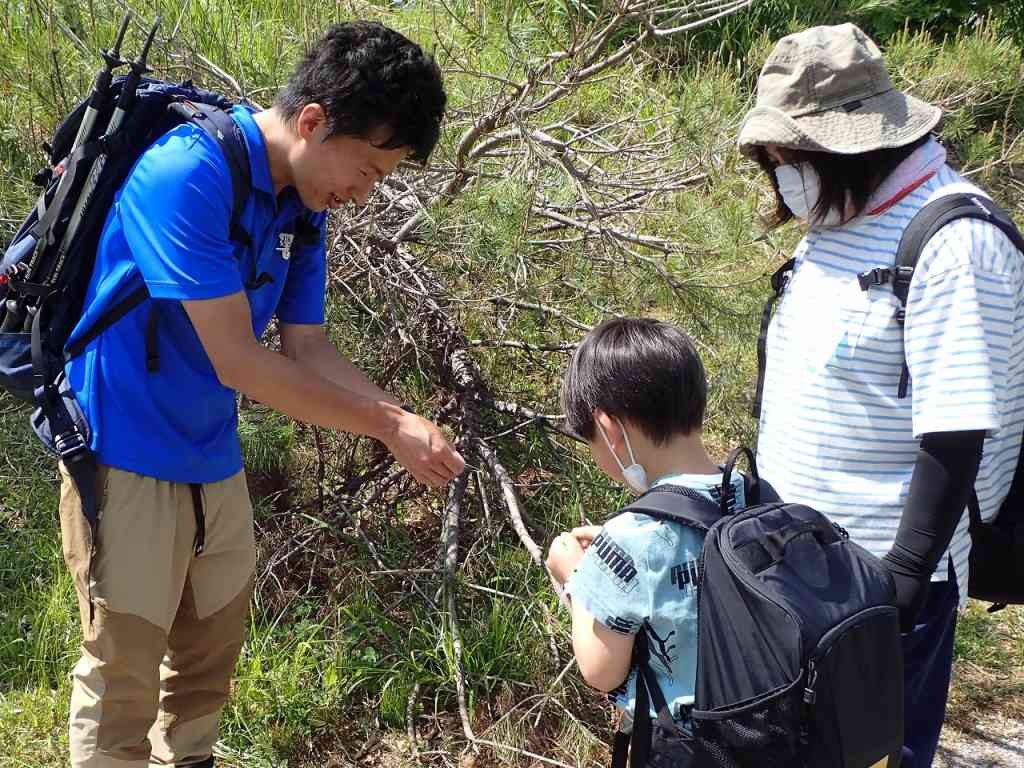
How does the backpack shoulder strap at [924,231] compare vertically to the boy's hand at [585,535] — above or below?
above

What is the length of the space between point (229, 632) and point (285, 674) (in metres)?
0.59

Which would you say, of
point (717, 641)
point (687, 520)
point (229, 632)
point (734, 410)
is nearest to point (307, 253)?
point (229, 632)

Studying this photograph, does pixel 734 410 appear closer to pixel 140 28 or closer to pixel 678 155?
pixel 678 155

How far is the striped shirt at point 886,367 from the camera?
1.42 m

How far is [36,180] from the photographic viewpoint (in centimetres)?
176

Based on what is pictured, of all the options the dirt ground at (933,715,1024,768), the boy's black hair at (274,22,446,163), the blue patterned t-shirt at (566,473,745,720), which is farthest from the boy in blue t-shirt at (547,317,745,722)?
the dirt ground at (933,715,1024,768)

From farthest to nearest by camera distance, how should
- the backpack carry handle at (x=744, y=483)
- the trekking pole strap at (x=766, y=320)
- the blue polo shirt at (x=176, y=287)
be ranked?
the trekking pole strap at (x=766, y=320), the blue polo shirt at (x=176, y=287), the backpack carry handle at (x=744, y=483)

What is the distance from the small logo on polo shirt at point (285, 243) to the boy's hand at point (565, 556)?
76 centimetres

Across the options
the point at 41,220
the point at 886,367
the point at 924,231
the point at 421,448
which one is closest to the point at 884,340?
the point at 886,367

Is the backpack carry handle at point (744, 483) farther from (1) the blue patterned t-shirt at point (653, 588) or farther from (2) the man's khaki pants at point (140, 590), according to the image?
(2) the man's khaki pants at point (140, 590)

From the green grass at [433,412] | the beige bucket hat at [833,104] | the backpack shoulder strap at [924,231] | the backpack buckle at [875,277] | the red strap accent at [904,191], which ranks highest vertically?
the beige bucket hat at [833,104]

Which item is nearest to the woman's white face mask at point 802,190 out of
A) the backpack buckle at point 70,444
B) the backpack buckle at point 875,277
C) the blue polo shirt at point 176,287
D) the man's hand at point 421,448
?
the backpack buckle at point 875,277

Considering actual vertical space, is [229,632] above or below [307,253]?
below

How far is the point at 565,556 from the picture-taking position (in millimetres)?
1451
